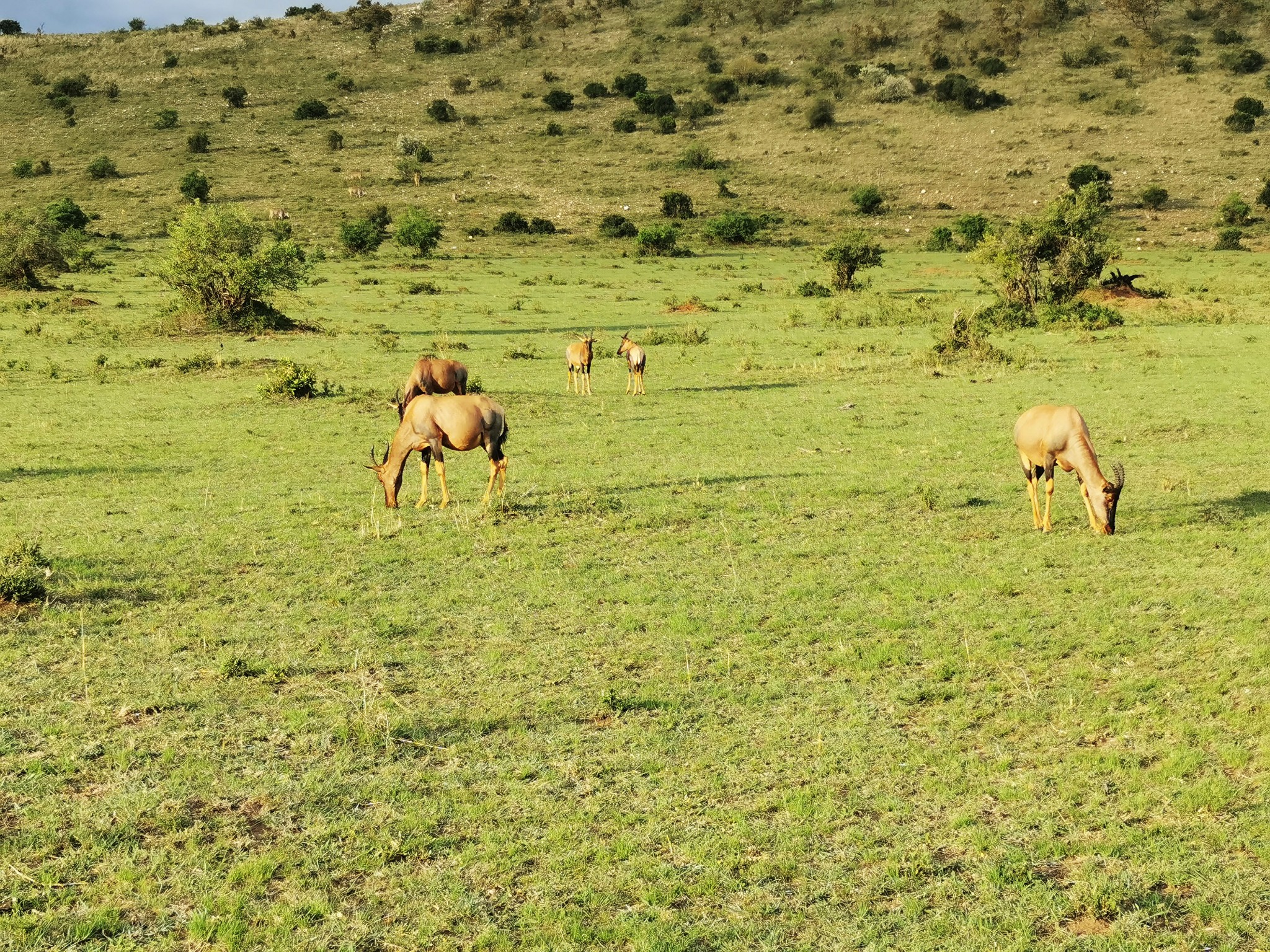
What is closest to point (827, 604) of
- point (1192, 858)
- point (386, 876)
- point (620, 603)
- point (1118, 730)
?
point (620, 603)

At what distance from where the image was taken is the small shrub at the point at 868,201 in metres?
78.3

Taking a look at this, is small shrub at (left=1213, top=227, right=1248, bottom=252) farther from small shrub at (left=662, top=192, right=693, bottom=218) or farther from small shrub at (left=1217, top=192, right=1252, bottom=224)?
small shrub at (left=662, top=192, right=693, bottom=218)

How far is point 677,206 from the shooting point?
7806 cm

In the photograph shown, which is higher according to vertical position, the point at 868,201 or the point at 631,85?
the point at 631,85

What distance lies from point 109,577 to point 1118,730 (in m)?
10.9

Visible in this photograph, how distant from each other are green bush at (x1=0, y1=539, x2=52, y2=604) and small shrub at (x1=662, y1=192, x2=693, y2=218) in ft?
222

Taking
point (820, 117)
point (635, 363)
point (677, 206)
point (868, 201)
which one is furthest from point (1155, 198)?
point (635, 363)

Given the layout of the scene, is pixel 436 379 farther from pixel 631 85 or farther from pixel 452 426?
pixel 631 85

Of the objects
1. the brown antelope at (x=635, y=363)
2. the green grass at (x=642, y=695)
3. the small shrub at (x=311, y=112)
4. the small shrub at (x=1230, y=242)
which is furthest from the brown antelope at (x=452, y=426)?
the small shrub at (x=311, y=112)

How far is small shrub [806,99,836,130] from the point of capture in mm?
99875

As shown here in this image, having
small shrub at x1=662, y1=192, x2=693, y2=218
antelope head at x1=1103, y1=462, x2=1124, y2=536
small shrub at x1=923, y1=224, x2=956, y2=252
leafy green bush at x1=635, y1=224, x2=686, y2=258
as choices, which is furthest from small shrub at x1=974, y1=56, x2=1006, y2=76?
antelope head at x1=1103, y1=462, x2=1124, y2=536

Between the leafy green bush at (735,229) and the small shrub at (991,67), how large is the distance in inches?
2118

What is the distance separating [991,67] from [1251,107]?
2569cm

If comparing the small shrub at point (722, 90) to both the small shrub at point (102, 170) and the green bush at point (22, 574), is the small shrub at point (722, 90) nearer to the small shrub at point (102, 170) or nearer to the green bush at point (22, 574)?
the small shrub at point (102, 170)
